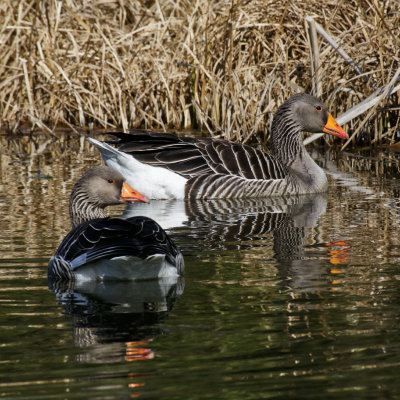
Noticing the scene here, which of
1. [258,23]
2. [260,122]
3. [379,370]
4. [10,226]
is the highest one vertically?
[258,23]

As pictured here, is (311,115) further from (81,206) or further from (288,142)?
(81,206)

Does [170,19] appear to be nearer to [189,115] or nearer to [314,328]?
[189,115]

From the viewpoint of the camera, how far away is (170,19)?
1620cm

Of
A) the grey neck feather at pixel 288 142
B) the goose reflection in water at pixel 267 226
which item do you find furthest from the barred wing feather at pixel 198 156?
the grey neck feather at pixel 288 142

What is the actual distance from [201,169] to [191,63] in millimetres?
4785

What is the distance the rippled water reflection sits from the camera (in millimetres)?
4344

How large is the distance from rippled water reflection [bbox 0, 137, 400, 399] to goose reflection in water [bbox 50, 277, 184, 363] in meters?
0.01

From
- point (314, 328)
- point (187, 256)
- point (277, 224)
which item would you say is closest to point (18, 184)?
point (277, 224)

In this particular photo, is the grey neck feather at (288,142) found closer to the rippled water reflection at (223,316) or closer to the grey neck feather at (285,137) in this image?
the grey neck feather at (285,137)

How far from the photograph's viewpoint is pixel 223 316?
5.46m

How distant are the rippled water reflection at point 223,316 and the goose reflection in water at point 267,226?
3 centimetres

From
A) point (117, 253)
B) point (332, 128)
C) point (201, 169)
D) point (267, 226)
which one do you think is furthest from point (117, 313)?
point (332, 128)

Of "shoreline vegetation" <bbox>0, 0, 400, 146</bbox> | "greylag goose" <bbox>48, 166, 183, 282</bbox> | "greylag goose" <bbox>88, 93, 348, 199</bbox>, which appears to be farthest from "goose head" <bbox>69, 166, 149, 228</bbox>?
"shoreline vegetation" <bbox>0, 0, 400, 146</bbox>

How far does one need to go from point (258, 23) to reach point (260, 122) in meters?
1.70
